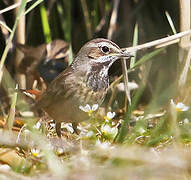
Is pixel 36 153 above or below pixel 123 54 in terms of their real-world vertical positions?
below

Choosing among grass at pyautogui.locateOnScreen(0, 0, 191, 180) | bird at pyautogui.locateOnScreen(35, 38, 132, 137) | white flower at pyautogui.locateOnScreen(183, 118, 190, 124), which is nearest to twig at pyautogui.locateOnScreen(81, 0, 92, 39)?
grass at pyautogui.locateOnScreen(0, 0, 191, 180)

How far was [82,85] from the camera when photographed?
154 inches

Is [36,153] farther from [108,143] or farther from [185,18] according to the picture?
[185,18]

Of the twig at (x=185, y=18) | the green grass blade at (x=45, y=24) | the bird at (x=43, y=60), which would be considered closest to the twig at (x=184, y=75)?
the twig at (x=185, y=18)

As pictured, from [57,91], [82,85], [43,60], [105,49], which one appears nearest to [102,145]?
[82,85]

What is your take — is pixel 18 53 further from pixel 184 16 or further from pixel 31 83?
pixel 184 16

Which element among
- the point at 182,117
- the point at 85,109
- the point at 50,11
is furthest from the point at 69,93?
the point at 50,11

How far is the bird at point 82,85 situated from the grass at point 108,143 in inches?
6.1

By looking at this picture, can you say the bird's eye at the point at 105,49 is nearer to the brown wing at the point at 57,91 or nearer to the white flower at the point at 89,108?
the brown wing at the point at 57,91

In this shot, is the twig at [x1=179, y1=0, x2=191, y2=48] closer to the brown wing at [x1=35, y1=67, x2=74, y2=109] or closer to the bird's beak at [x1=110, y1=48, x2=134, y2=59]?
the bird's beak at [x1=110, y1=48, x2=134, y2=59]

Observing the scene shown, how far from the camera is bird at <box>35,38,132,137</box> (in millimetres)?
3900

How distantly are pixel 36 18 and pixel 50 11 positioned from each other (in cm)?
19

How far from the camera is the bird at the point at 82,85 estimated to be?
3900 mm

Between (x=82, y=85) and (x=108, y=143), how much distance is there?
26.6 inches
